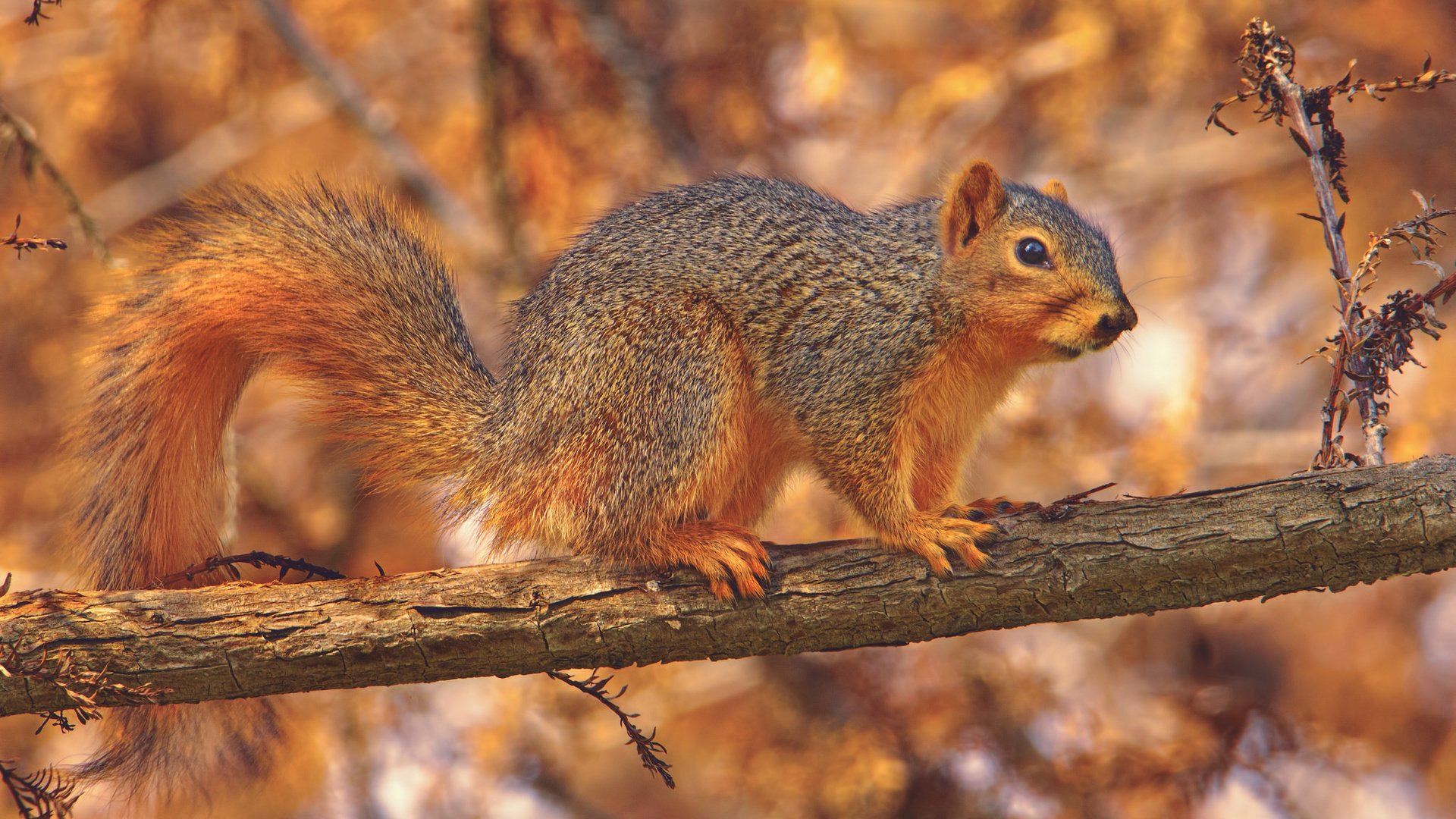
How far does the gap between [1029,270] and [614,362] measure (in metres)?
1.01

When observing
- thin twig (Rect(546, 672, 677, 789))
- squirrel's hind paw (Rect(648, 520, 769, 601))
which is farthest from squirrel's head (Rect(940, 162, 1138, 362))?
thin twig (Rect(546, 672, 677, 789))

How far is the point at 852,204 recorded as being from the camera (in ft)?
18.1

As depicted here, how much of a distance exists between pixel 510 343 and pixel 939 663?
257cm

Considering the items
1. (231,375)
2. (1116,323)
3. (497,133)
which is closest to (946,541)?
(1116,323)

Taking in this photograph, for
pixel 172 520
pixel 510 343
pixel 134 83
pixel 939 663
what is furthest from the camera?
pixel 134 83

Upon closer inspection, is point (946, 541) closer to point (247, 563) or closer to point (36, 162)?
point (247, 563)

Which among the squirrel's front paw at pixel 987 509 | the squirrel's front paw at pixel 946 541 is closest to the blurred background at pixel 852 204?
the squirrel's front paw at pixel 987 509

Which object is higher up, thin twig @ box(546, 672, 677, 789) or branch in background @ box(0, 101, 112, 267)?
branch in background @ box(0, 101, 112, 267)

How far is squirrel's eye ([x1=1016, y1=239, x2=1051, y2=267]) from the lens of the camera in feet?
9.73

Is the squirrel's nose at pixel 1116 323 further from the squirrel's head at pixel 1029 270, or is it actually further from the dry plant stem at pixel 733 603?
the dry plant stem at pixel 733 603

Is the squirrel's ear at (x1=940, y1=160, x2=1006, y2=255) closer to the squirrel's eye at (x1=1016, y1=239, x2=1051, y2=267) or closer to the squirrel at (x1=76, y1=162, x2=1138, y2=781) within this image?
the squirrel at (x1=76, y1=162, x2=1138, y2=781)

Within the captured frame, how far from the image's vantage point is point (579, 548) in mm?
2912

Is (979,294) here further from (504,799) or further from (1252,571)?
(504,799)

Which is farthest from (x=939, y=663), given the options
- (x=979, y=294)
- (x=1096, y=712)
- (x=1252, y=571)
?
(x=1252, y=571)
